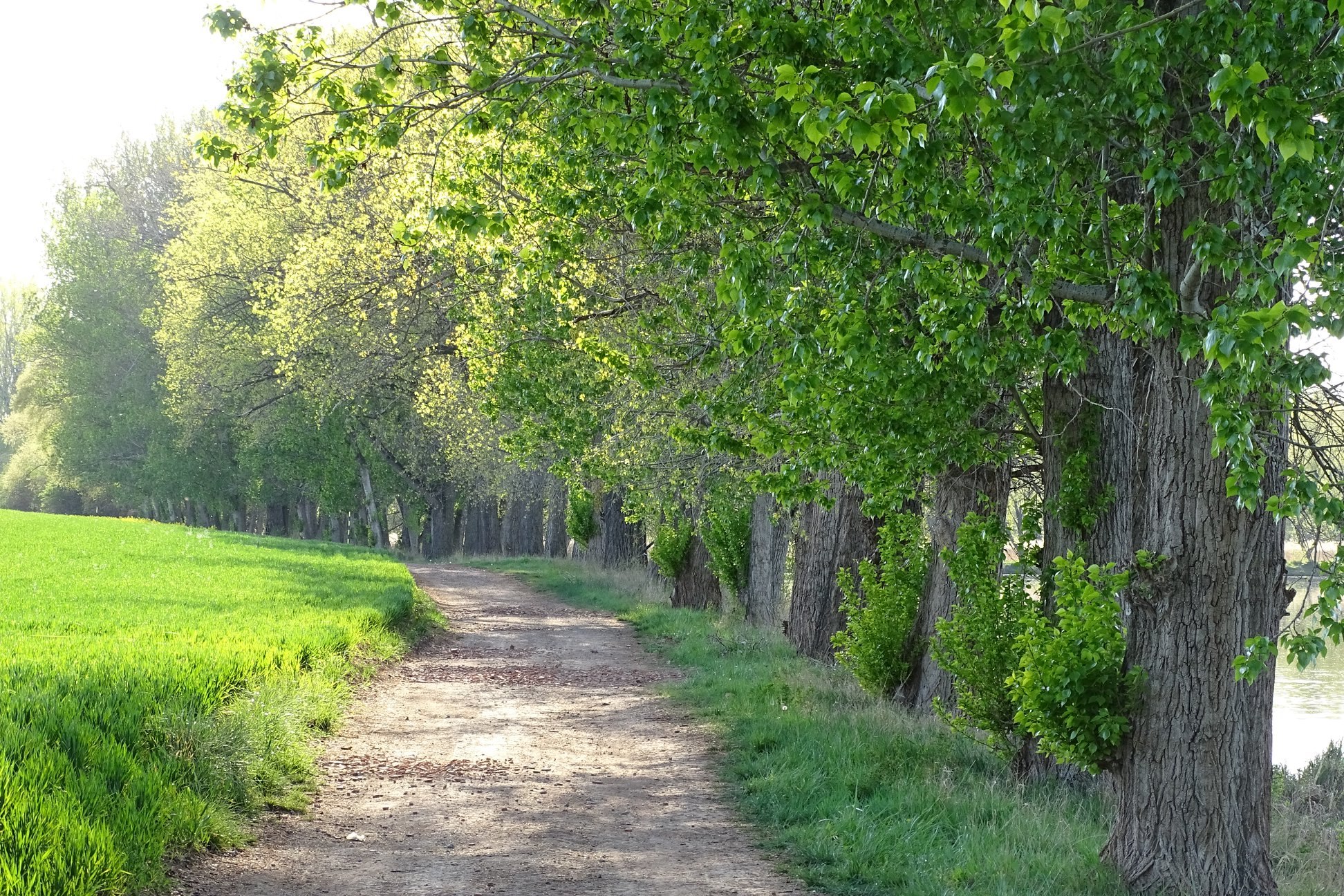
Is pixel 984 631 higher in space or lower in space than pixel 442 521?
lower

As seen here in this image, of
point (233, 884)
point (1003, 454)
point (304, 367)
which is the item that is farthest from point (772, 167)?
point (304, 367)

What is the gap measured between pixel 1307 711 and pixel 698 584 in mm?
12142

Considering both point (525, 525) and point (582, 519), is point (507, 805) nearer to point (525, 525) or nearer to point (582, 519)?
point (582, 519)

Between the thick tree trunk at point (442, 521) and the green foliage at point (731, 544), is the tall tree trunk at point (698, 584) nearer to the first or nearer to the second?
the green foliage at point (731, 544)

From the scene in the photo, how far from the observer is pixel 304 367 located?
30.2 m

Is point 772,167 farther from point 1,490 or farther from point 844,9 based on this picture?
point 1,490

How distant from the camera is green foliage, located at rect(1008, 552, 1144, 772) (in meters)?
6.71

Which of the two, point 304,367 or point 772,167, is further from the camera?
point 304,367

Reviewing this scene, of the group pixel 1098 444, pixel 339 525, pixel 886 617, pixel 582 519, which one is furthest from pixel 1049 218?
pixel 339 525

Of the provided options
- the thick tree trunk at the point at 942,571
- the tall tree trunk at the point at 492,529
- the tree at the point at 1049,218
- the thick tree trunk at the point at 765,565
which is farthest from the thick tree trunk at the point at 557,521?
the tree at the point at 1049,218

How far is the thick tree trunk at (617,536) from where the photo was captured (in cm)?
3309

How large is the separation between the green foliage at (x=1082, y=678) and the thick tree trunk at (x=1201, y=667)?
0.22 m

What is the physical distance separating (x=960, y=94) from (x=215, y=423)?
4863 cm

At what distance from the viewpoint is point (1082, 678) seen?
22.1ft
